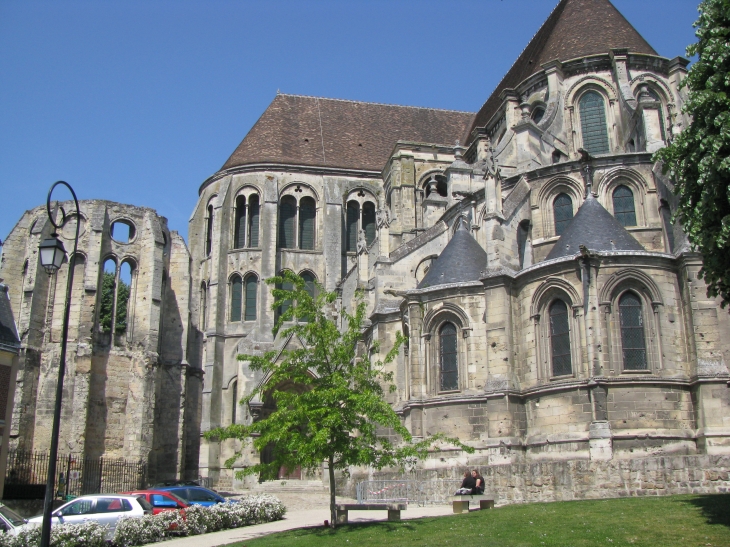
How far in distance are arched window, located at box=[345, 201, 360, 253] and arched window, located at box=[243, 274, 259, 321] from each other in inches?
215

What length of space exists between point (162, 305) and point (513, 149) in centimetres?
1790

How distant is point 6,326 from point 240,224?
62.3 feet

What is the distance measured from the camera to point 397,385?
27516 millimetres

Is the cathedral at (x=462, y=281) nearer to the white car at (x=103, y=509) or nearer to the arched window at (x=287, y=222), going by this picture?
the arched window at (x=287, y=222)

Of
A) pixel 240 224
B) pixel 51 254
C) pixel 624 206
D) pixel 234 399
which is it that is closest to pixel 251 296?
pixel 240 224

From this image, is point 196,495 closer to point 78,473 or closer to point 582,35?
point 78,473

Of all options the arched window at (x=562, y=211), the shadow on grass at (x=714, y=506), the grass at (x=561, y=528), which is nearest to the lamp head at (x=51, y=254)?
the grass at (x=561, y=528)

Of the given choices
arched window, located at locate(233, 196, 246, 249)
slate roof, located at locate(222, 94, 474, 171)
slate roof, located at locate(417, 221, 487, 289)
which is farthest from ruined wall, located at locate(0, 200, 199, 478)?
slate roof, located at locate(417, 221, 487, 289)

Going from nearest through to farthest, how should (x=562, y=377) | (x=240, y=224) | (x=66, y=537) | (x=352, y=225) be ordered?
(x=66, y=537)
(x=562, y=377)
(x=240, y=224)
(x=352, y=225)

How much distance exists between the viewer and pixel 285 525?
60.3ft

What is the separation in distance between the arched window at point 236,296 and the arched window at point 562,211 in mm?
19618

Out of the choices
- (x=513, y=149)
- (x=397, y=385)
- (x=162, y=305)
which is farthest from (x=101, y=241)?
(x=513, y=149)

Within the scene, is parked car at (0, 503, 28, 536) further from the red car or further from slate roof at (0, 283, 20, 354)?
slate roof at (0, 283, 20, 354)

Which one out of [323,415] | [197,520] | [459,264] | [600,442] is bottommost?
[197,520]
